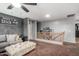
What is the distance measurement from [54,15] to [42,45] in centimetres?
76

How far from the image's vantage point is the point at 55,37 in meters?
1.58

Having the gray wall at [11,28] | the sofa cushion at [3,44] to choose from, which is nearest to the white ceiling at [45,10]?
the gray wall at [11,28]

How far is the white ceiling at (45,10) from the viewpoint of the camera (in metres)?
1.36

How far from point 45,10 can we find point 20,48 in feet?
3.25

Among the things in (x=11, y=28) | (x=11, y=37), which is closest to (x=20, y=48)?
(x=11, y=37)

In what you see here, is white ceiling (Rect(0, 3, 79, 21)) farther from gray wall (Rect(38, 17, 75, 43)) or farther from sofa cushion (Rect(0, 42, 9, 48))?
sofa cushion (Rect(0, 42, 9, 48))

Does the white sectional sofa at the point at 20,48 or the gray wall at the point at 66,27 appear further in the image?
the gray wall at the point at 66,27

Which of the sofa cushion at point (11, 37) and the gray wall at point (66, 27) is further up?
the gray wall at point (66, 27)

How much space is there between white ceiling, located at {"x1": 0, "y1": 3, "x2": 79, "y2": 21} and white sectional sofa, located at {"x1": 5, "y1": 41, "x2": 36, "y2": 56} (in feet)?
2.05

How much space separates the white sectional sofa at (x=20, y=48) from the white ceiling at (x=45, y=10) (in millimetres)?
625

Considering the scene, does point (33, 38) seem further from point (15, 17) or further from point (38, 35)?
point (15, 17)

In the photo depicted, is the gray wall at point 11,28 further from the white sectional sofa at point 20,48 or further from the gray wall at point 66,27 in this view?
the gray wall at point 66,27

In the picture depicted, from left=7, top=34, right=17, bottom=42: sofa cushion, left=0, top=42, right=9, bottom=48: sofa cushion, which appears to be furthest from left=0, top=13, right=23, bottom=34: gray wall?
left=0, top=42, right=9, bottom=48: sofa cushion

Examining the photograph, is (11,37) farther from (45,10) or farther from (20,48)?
(45,10)
